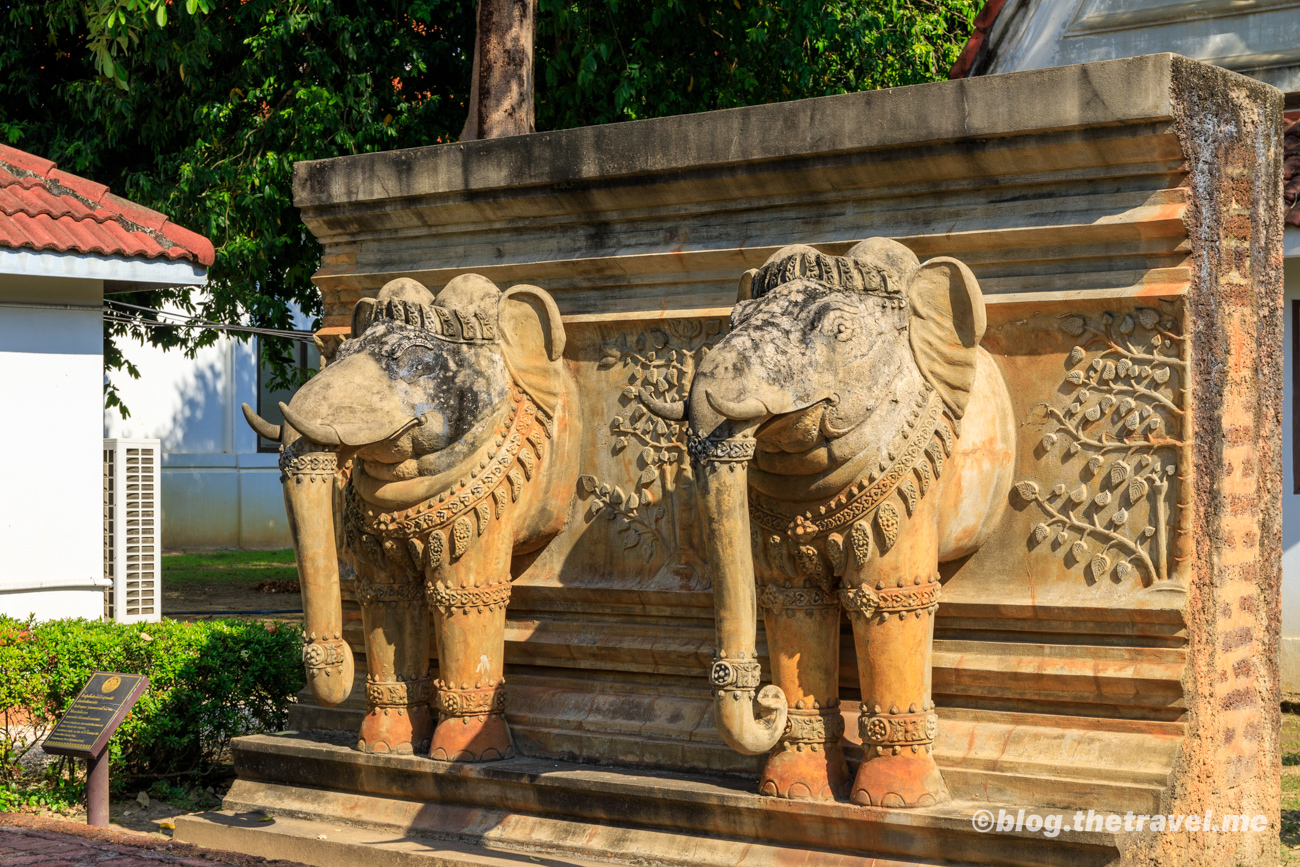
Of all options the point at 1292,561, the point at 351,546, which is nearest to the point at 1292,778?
the point at 1292,561

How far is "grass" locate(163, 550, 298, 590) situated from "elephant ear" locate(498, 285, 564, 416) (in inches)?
442

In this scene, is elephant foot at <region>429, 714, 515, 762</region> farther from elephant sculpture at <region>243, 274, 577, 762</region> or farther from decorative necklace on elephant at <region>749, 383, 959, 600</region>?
decorative necklace on elephant at <region>749, 383, 959, 600</region>

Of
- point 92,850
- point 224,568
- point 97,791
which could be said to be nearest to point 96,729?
point 97,791

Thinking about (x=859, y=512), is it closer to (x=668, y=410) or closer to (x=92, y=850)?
(x=668, y=410)

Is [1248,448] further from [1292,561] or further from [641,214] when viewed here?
[1292,561]

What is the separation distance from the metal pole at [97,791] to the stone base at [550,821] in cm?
32

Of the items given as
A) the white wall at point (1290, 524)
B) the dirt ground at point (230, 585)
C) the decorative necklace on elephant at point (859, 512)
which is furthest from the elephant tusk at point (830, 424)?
the dirt ground at point (230, 585)

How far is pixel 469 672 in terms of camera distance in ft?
16.5

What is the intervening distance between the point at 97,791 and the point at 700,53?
298 inches

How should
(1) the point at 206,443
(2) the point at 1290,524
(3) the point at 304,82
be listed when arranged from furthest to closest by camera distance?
(1) the point at 206,443 → (3) the point at 304,82 → (2) the point at 1290,524

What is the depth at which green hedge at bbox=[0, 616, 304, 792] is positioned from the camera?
6.41 metres

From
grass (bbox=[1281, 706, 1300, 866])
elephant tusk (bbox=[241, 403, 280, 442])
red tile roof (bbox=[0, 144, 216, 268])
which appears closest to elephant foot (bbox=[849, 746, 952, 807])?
grass (bbox=[1281, 706, 1300, 866])

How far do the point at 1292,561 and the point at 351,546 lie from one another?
565cm

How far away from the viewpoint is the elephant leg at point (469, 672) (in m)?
5.00
